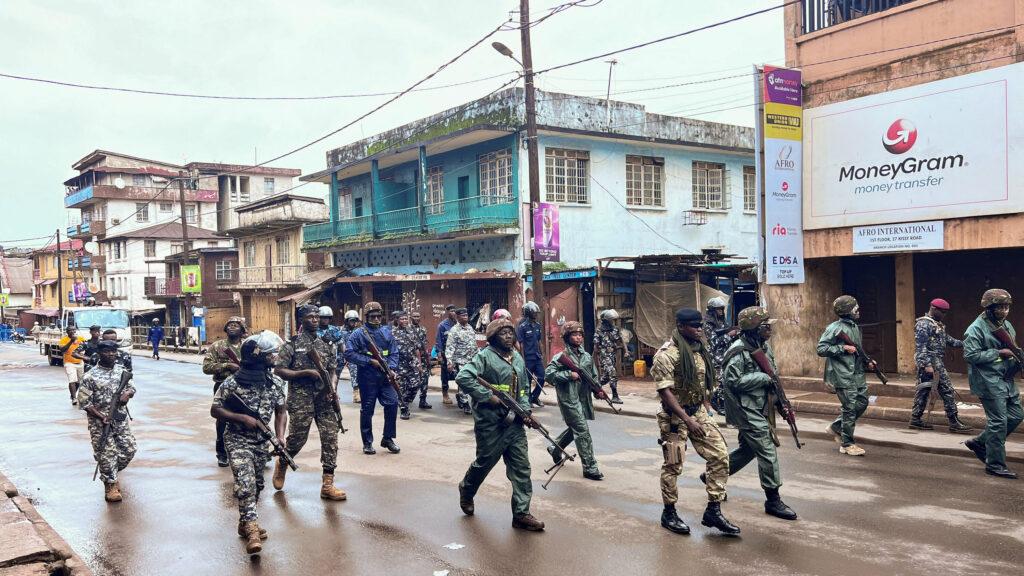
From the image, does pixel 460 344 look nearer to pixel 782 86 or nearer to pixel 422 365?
pixel 422 365

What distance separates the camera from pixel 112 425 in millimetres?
7828

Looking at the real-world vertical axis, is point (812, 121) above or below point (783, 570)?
above

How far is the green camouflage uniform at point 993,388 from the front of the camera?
7.57 metres

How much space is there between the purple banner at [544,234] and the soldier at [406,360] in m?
4.02

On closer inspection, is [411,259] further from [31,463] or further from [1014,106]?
[1014,106]

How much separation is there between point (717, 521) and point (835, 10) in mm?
11264

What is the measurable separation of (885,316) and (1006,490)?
772 centimetres

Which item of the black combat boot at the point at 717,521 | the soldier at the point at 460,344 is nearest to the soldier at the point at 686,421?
the black combat boot at the point at 717,521

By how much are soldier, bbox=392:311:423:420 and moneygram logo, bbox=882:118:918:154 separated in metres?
8.69

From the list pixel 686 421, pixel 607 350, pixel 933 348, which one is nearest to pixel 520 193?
pixel 607 350

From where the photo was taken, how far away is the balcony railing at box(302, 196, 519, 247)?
21953mm

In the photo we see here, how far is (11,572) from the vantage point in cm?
528

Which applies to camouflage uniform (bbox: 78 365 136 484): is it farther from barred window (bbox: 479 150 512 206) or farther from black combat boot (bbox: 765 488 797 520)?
barred window (bbox: 479 150 512 206)

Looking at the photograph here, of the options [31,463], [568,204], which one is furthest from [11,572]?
[568,204]
